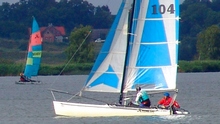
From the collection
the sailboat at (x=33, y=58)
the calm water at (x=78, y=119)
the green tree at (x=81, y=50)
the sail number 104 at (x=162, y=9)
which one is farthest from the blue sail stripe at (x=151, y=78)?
the green tree at (x=81, y=50)

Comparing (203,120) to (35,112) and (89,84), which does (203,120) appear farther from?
(35,112)

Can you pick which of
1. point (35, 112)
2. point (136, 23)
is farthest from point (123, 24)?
point (35, 112)

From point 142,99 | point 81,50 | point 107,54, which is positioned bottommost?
point 81,50

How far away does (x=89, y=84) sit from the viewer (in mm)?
32750

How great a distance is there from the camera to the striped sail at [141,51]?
32.8m

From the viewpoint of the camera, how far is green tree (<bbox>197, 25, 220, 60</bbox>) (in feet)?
370

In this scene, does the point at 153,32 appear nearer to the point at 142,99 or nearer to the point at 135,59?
the point at 135,59

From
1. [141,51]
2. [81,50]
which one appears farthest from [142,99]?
[81,50]

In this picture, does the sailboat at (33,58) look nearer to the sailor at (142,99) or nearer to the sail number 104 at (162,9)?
the sail number 104 at (162,9)

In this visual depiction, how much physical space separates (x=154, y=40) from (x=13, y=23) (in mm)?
137538

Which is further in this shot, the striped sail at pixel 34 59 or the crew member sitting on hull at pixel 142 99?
the striped sail at pixel 34 59

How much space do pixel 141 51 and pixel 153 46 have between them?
1.75ft

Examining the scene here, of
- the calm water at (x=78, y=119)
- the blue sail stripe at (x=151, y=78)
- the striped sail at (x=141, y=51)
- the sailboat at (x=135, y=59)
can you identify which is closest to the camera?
the calm water at (x=78, y=119)

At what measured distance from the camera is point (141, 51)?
3356 cm
